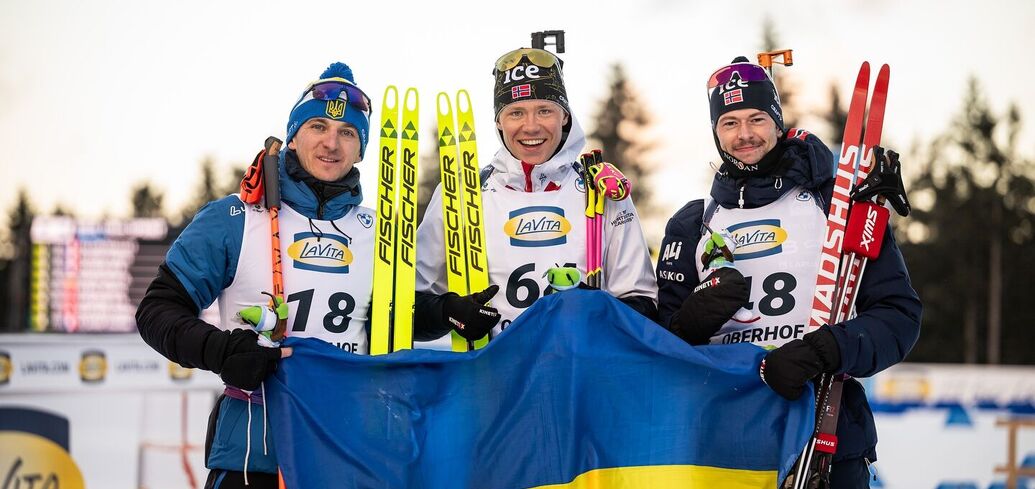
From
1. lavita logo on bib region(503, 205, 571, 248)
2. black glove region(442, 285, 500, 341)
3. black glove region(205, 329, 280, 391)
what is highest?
lavita logo on bib region(503, 205, 571, 248)

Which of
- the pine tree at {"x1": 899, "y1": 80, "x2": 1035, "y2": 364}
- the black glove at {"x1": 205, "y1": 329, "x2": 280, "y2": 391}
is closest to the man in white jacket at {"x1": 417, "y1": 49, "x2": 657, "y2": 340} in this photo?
the black glove at {"x1": 205, "y1": 329, "x2": 280, "y2": 391}

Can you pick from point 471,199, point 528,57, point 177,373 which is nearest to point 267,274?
point 471,199

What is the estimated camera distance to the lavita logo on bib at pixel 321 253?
156 inches

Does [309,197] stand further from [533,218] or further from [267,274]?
[533,218]

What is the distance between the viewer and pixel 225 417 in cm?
381

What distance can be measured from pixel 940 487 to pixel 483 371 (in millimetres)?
8062

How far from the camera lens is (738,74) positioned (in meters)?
4.21

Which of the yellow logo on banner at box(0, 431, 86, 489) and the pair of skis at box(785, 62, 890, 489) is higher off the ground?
Result: the pair of skis at box(785, 62, 890, 489)

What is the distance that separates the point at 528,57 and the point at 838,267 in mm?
1633

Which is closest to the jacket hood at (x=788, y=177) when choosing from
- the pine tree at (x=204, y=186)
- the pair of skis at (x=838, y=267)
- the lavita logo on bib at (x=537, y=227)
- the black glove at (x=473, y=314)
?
the pair of skis at (x=838, y=267)

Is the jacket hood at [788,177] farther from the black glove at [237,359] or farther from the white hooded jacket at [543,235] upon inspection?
the black glove at [237,359]

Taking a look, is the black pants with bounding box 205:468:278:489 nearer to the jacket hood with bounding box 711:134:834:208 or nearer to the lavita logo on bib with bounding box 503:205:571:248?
the lavita logo on bib with bounding box 503:205:571:248

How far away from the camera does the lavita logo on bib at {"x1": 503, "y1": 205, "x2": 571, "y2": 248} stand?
425 cm

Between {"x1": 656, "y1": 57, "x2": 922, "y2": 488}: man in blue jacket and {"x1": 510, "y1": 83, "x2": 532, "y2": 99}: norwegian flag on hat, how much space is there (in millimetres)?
780
